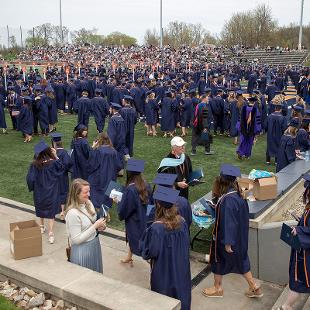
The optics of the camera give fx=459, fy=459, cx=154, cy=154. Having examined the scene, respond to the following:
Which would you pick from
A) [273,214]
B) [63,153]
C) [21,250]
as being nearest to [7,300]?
[21,250]

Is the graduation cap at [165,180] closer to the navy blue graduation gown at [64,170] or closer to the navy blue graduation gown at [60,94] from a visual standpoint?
the navy blue graduation gown at [64,170]

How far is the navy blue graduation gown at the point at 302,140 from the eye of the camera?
30.6ft

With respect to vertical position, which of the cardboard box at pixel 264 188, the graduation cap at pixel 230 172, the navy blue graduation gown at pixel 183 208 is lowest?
the cardboard box at pixel 264 188

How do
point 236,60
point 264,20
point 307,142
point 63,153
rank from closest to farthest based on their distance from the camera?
point 63,153 → point 307,142 → point 236,60 → point 264,20

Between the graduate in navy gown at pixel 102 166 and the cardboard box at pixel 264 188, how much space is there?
2.67 meters

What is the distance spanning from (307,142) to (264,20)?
56.8 m

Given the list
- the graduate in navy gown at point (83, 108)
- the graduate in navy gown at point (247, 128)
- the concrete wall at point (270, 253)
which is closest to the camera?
the concrete wall at point (270, 253)

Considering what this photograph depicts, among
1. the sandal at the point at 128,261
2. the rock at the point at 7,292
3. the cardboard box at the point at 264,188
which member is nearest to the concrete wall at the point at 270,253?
the cardboard box at the point at 264,188

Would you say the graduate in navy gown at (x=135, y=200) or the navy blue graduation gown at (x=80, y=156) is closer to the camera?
the graduate in navy gown at (x=135, y=200)

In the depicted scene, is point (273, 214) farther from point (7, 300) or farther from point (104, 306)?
point (7, 300)

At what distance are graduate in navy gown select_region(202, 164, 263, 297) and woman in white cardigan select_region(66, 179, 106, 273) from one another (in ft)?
4.34

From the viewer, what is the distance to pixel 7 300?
496 centimetres

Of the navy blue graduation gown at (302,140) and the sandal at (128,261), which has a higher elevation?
the navy blue graduation gown at (302,140)

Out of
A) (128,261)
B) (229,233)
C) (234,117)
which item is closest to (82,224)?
(229,233)
